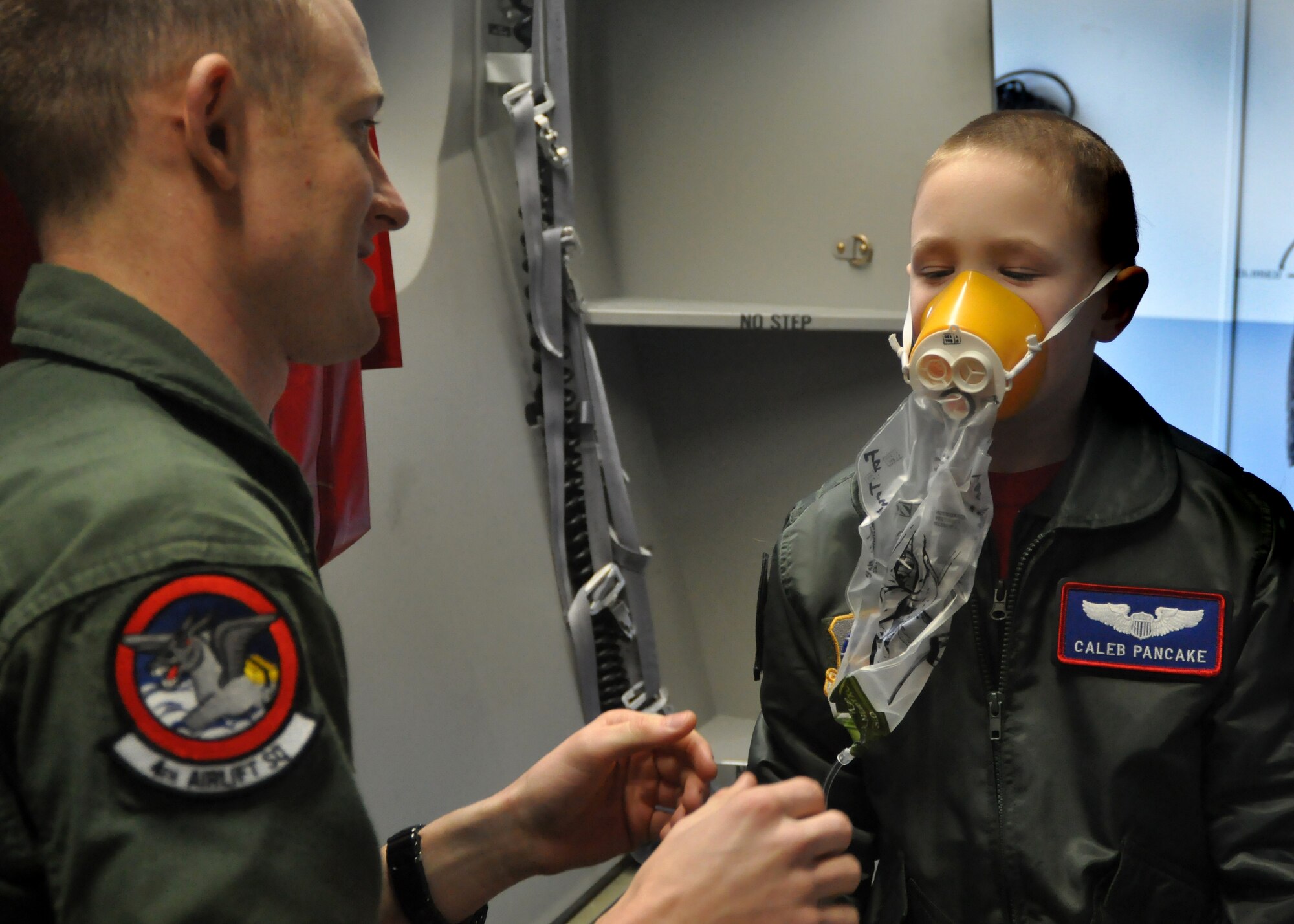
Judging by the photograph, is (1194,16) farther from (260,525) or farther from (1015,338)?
(260,525)

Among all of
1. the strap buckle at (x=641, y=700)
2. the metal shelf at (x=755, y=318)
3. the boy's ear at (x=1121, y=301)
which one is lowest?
the strap buckle at (x=641, y=700)

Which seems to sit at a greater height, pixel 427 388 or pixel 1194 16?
pixel 1194 16

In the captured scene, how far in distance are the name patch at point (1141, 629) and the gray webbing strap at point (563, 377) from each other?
1.24 metres

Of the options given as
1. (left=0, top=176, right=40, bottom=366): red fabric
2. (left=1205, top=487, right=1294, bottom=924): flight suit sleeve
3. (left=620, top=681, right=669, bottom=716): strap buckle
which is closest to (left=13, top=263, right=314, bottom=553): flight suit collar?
(left=0, top=176, right=40, bottom=366): red fabric

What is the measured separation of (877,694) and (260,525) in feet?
2.16

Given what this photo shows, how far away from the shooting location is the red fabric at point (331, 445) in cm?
132

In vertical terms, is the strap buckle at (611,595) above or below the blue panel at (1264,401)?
below

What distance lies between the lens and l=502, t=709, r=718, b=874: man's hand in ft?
3.35

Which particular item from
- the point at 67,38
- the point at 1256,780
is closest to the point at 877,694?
the point at 1256,780

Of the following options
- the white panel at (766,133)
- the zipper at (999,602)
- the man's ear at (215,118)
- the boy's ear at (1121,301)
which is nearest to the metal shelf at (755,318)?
the white panel at (766,133)

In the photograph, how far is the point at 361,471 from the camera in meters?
1.48

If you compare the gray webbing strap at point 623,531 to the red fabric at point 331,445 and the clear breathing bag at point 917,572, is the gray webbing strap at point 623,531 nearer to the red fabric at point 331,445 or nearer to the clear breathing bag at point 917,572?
the red fabric at point 331,445

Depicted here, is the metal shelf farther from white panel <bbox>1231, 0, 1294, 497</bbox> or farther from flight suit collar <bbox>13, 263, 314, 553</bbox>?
flight suit collar <bbox>13, 263, 314, 553</bbox>

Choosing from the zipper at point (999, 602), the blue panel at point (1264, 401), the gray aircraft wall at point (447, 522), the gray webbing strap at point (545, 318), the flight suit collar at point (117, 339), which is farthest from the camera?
the gray webbing strap at point (545, 318)
